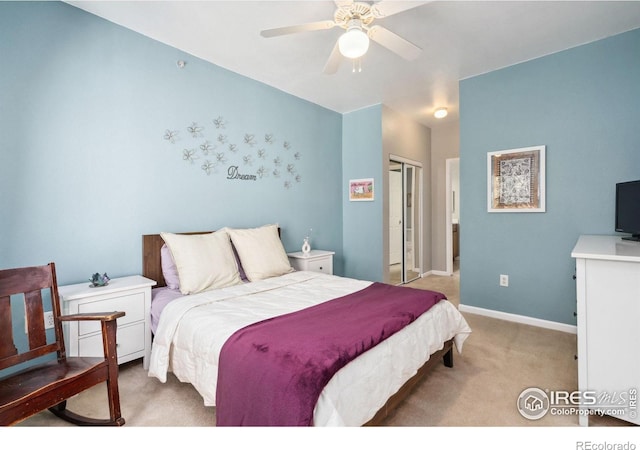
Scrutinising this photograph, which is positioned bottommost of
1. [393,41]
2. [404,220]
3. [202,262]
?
[202,262]

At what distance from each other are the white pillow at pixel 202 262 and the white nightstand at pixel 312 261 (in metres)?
1.00

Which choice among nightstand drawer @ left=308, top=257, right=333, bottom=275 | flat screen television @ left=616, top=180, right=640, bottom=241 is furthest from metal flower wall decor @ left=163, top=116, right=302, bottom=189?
flat screen television @ left=616, top=180, right=640, bottom=241

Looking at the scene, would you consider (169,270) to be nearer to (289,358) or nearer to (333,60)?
(289,358)

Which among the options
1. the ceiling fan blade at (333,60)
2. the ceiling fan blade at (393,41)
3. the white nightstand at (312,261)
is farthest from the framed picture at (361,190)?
the ceiling fan blade at (393,41)

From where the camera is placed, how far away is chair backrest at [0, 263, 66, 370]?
153cm

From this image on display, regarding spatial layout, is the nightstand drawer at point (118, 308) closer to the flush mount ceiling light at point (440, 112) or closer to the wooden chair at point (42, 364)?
the wooden chair at point (42, 364)

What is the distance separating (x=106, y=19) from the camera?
2365 millimetres

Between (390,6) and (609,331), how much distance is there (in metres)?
2.11

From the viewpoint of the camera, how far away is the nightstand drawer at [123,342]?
78.5 inches

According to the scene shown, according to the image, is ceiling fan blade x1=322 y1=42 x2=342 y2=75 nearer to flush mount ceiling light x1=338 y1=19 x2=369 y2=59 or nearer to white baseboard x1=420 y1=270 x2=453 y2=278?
flush mount ceiling light x1=338 y1=19 x2=369 y2=59

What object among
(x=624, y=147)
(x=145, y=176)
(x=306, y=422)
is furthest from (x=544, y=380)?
(x=145, y=176)

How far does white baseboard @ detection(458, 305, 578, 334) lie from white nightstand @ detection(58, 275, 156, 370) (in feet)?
10.7

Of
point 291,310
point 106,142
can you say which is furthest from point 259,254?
point 106,142

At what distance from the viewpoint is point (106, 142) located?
2.38m
